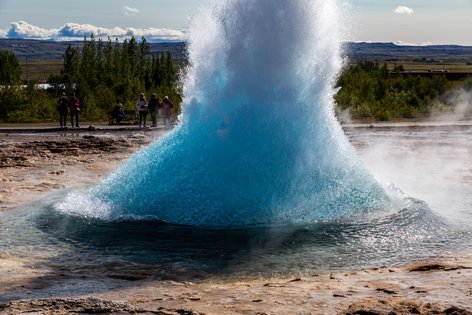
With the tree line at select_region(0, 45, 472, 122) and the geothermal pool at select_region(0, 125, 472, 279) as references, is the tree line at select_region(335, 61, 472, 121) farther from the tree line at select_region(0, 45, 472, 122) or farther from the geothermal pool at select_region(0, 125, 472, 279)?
the geothermal pool at select_region(0, 125, 472, 279)

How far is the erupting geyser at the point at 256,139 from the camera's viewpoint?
317 inches

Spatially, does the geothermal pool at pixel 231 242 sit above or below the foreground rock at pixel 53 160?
above

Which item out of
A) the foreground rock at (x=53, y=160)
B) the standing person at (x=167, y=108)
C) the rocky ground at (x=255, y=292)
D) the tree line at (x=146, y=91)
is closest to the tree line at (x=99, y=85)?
the tree line at (x=146, y=91)

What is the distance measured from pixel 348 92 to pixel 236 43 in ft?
58.0

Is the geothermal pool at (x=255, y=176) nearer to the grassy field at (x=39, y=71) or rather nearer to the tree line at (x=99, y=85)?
the tree line at (x=99, y=85)

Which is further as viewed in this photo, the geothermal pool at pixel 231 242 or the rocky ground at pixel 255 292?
the geothermal pool at pixel 231 242

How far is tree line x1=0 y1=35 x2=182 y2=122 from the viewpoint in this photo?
82.0ft

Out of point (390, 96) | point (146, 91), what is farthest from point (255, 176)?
point (146, 91)

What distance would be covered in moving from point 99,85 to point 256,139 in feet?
73.4

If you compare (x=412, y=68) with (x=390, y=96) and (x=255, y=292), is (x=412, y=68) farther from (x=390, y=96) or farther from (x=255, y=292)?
(x=255, y=292)

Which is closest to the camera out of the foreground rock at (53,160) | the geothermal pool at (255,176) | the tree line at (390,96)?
the geothermal pool at (255,176)

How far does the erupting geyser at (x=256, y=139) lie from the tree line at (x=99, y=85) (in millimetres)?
14226

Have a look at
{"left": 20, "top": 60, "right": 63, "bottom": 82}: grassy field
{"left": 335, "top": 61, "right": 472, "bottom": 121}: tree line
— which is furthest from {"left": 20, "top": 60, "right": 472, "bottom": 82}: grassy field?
{"left": 335, "top": 61, "right": 472, "bottom": 121}: tree line

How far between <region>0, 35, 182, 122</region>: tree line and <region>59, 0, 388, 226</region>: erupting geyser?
14.2 metres
